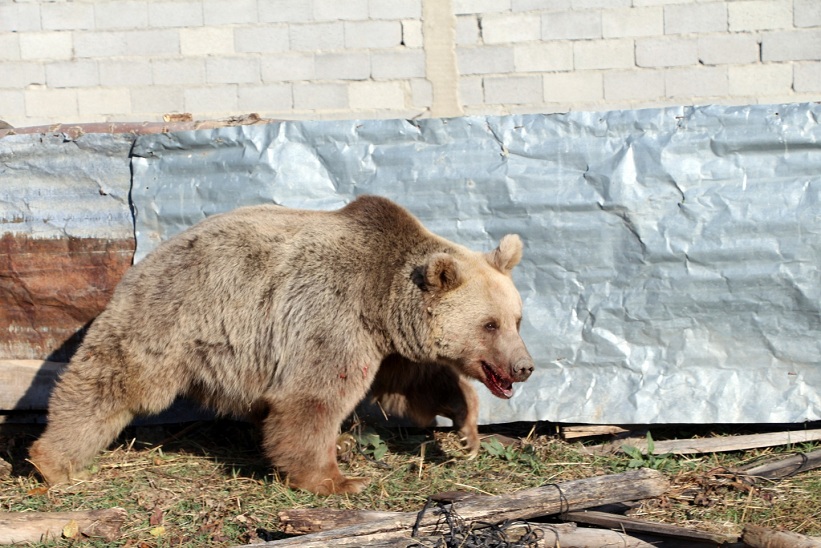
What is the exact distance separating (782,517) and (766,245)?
1.81 meters

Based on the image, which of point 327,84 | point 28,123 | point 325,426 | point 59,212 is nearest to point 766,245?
point 325,426

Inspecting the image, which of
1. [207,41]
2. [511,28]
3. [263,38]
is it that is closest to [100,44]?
[207,41]

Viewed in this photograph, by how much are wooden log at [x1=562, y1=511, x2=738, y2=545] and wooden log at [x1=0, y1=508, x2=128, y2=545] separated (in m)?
2.38

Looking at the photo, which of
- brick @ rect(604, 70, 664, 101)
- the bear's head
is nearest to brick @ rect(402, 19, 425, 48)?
brick @ rect(604, 70, 664, 101)

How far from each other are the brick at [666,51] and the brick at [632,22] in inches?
4.0

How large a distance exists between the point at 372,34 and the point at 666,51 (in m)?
3.10

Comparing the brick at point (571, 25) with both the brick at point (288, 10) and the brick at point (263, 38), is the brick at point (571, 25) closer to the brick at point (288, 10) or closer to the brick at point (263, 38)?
the brick at point (288, 10)

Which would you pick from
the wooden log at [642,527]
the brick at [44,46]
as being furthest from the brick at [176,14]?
the wooden log at [642,527]

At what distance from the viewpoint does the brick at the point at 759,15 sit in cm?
914

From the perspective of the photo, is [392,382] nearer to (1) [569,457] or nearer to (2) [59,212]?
(1) [569,457]

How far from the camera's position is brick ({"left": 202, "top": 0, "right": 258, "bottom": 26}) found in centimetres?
968

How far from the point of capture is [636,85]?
31.0 ft

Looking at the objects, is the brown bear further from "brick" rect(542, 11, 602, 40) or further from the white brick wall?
"brick" rect(542, 11, 602, 40)

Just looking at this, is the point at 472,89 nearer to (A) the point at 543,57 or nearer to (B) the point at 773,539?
(A) the point at 543,57
